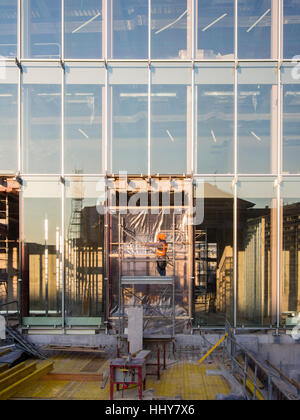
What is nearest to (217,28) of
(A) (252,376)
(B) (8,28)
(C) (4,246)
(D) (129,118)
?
(D) (129,118)

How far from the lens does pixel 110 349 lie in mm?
11547

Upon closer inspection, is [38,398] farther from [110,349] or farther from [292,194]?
[292,194]

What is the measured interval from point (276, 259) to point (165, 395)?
233 inches

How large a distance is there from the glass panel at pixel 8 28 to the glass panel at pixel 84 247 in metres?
5.10

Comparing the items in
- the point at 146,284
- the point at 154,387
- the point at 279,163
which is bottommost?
the point at 154,387

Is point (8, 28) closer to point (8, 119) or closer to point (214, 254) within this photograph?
point (8, 119)

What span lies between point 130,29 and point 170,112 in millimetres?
3268

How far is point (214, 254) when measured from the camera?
11.9 meters

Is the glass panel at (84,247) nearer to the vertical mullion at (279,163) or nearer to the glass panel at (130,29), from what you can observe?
the glass panel at (130,29)

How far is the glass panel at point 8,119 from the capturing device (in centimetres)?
1220

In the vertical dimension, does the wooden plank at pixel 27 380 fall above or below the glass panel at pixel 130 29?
below

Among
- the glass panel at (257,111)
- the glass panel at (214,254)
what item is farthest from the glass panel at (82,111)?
the glass panel at (257,111)

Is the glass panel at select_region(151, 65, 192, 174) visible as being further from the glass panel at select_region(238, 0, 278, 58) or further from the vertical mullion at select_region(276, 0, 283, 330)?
the vertical mullion at select_region(276, 0, 283, 330)

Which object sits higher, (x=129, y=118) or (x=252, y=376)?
(x=129, y=118)
